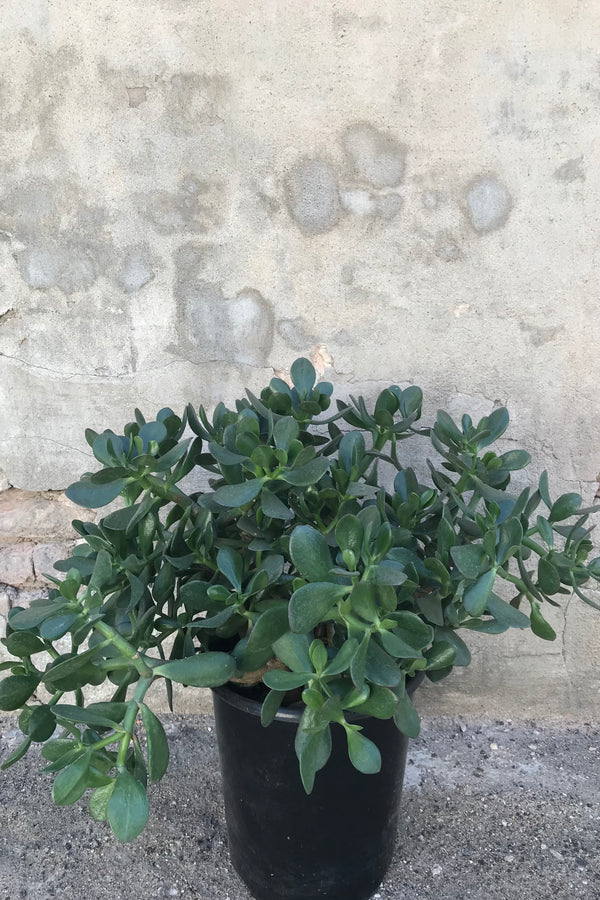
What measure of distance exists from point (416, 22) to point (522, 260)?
0.52m

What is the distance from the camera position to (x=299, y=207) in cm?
163

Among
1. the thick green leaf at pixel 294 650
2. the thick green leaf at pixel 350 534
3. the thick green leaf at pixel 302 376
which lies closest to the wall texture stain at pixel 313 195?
the thick green leaf at pixel 302 376

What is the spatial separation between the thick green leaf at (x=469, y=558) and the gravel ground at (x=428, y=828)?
771 mm

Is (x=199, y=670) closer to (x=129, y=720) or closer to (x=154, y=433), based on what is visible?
(x=129, y=720)

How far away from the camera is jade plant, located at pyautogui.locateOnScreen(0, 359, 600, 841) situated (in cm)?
104

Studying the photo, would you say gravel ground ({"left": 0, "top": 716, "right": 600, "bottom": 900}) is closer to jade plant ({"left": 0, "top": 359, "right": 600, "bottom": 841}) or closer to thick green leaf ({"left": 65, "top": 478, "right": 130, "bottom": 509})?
jade plant ({"left": 0, "top": 359, "right": 600, "bottom": 841})

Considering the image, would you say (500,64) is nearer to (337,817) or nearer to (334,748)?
(334,748)

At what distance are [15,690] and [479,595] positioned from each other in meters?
0.69

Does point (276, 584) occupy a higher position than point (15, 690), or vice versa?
point (276, 584)

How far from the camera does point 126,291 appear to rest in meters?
1.69

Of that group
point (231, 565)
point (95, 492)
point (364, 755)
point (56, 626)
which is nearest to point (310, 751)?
point (364, 755)

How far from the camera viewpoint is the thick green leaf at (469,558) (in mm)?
1076

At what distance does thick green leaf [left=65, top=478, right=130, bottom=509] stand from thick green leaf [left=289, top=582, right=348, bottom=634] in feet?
1.18

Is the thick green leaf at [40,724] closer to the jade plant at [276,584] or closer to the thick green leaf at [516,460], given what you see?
the jade plant at [276,584]
